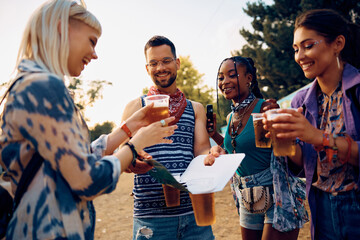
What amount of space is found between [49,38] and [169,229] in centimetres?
188

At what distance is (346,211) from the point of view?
181cm

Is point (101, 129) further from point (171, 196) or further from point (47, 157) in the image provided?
point (47, 157)

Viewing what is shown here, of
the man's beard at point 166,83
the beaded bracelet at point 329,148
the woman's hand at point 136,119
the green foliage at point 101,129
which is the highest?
the man's beard at point 166,83

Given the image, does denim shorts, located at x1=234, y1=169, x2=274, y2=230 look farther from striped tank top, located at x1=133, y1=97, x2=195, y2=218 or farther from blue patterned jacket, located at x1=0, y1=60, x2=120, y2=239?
blue patterned jacket, located at x1=0, y1=60, x2=120, y2=239

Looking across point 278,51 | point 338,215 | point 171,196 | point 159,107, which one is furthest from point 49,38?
point 278,51

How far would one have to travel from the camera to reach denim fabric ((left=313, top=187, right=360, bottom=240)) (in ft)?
5.85

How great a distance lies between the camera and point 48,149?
1.24 m

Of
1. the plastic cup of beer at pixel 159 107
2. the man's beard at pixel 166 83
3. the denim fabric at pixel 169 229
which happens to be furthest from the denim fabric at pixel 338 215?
the man's beard at pixel 166 83

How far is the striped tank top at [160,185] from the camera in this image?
254 cm

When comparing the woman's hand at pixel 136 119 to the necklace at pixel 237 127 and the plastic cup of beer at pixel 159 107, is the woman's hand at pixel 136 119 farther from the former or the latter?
the necklace at pixel 237 127

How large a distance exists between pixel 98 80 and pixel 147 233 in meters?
51.9

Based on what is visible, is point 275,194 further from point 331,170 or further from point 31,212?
point 31,212

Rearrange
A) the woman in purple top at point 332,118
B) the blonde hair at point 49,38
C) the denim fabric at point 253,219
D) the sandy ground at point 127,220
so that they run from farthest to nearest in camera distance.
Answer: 1. the sandy ground at point 127,220
2. the denim fabric at point 253,219
3. the woman in purple top at point 332,118
4. the blonde hair at point 49,38

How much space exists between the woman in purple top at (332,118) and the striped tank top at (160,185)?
1.05 metres
